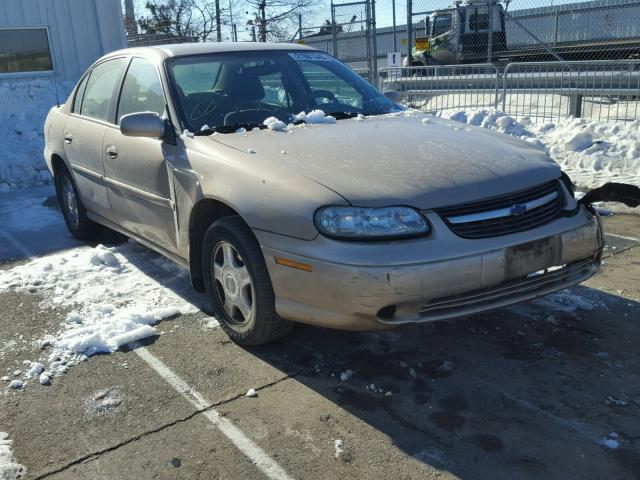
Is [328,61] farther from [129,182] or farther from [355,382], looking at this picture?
[355,382]

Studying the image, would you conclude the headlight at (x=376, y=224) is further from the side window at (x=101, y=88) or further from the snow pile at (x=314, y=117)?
the side window at (x=101, y=88)

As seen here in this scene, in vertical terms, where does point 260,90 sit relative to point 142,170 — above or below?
above

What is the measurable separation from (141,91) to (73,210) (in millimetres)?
2003

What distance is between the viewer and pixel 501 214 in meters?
3.10

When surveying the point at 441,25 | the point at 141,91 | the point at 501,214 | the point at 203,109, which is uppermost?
the point at 441,25

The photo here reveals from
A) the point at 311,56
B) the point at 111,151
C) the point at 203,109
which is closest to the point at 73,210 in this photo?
the point at 111,151

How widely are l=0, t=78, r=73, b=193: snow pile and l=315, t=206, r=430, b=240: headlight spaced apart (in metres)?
7.67

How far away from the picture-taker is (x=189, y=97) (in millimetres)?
4105

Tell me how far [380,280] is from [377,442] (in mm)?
729

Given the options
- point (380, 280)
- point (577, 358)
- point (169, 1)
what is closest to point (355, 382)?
point (380, 280)

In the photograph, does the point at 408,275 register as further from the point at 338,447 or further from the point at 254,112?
the point at 254,112

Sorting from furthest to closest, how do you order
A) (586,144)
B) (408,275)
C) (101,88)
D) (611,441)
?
(586,144) < (101,88) < (408,275) < (611,441)

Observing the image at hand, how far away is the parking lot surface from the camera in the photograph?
2.66 m

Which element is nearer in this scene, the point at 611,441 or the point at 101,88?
the point at 611,441
